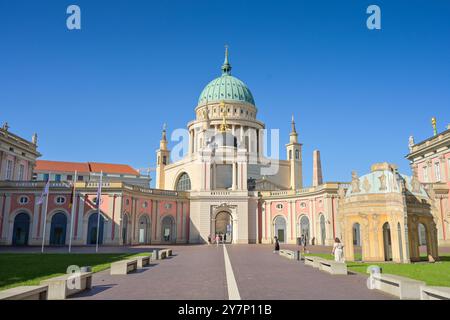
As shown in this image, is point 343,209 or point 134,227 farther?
point 134,227

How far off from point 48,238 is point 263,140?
56313 mm

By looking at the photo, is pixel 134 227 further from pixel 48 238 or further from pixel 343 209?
pixel 343 209

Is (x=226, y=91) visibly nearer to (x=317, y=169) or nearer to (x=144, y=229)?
(x=317, y=169)

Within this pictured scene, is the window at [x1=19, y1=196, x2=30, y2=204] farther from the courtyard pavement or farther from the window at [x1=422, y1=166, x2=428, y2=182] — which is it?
the window at [x1=422, y1=166, x2=428, y2=182]

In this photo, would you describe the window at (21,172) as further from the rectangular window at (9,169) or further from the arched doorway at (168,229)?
the arched doorway at (168,229)

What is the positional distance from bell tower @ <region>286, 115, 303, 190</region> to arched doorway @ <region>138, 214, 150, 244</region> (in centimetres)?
3621

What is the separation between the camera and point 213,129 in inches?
3455

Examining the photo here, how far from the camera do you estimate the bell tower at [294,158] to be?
281 ft


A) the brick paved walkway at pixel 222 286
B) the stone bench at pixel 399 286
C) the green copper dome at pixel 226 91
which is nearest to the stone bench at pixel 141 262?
the brick paved walkway at pixel 222 286

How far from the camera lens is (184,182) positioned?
264 feet

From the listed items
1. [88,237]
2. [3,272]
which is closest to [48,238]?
[88,237]

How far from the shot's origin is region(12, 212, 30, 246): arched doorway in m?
52.2

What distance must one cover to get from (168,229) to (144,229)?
452cm

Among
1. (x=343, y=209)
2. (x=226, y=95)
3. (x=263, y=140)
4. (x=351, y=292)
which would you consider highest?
(x=226, y=95)
